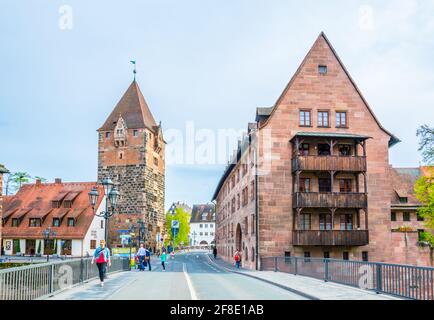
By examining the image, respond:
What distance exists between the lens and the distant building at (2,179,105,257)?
6303cm

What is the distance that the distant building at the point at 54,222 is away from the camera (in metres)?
63.0

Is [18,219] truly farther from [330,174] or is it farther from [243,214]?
[330,174]

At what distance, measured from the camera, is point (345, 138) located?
36.8 meters

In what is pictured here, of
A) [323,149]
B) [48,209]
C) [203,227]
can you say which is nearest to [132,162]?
[48,209]

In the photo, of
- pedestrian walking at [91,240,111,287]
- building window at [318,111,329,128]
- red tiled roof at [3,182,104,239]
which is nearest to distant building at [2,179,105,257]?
red tiled roof at [3,182,104,239]

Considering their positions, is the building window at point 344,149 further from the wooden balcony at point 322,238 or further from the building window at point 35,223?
the building window at point 35,223

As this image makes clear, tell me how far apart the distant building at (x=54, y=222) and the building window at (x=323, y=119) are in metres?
35.0

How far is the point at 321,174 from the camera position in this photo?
37281mm

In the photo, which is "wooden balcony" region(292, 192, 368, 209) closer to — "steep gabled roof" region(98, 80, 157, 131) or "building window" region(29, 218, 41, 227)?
"building window" region(29, 218, 41, 227)

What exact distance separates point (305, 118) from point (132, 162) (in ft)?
151

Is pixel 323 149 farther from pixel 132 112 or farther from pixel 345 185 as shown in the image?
pixel 132 112

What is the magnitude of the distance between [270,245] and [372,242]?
778 centimetres

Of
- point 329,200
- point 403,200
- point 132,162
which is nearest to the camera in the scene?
point 329,200
